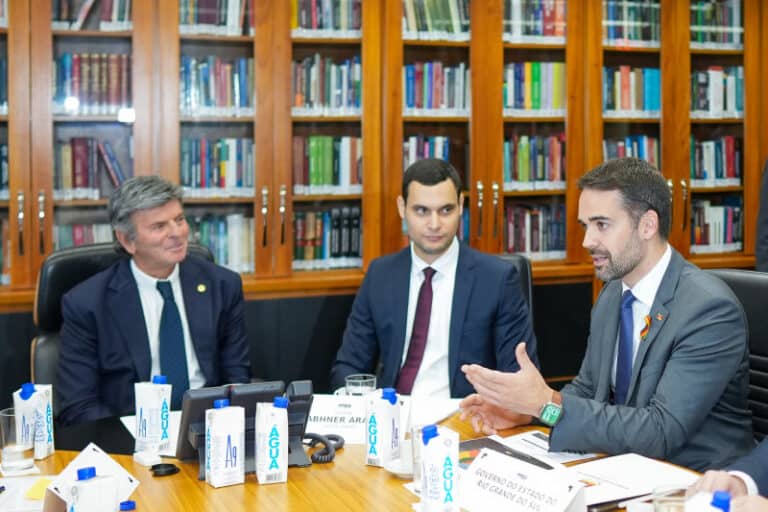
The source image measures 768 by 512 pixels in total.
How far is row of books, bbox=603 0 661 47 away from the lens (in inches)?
182

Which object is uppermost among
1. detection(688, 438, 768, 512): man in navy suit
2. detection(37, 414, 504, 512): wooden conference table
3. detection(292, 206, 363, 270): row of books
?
detection(292, 206, 363, 270): row of books

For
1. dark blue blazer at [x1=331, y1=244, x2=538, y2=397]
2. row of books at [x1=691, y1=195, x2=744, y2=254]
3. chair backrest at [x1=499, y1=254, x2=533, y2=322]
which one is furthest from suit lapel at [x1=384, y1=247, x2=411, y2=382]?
row of books at [x1=691, y1=195, x2=744, y2=254]

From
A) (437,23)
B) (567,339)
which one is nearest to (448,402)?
(567,339)

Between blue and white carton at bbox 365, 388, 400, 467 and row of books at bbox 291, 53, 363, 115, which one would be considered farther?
row of books at bbox 291, 53, 363, 115

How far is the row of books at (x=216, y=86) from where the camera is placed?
4109 millimetres

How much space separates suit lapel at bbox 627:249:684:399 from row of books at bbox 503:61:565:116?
2.39 meters

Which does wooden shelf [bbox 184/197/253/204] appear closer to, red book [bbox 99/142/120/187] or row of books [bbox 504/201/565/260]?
red book [bbox 99/142/120/187]

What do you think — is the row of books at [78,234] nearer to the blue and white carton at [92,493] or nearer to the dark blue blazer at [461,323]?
the dark blue blazer at [461,323]

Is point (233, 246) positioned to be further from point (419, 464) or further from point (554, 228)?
point (419, 464)

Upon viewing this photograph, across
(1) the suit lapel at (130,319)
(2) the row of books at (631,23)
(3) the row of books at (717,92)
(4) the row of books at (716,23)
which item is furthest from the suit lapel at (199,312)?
(4) the row of books at (716,23)

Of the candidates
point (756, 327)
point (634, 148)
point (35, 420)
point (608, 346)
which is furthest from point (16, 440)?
point (634, 148)

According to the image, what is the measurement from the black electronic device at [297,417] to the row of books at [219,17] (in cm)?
251

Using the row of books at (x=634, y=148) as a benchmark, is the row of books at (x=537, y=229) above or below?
below

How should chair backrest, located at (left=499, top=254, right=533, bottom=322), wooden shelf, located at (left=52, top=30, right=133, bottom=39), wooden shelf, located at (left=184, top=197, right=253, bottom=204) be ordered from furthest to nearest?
1. wooden shelf, located at (left=184, top=197, right=253, bottom=204)
2. wooden shelf, located at (left=52, top=30, right=133, bottom=39)
3. chair backrest, located at (left=499, top=254, right=533, bottom=322)
